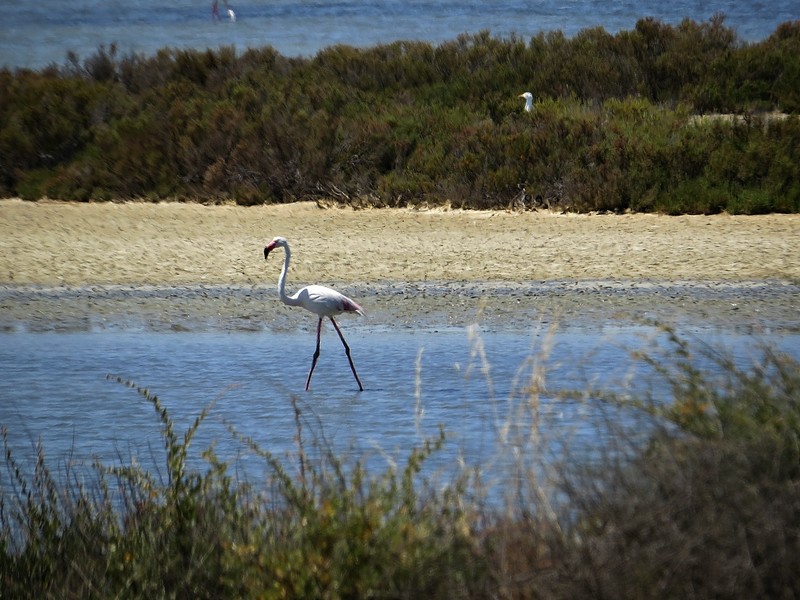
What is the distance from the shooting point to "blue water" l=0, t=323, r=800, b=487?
8.41 metres

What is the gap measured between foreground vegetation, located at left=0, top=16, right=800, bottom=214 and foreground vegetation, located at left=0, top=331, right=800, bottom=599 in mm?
13059

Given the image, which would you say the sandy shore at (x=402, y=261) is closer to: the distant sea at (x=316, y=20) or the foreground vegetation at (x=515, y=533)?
the foreground vegetation at (x=515, y=533)

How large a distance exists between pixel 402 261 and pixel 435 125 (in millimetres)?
5811

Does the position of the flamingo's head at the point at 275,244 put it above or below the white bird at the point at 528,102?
below

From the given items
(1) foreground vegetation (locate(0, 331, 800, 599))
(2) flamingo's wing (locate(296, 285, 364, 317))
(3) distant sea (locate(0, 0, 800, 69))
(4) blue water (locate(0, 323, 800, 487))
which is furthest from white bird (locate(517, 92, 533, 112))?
(3) distant sea (locate(0, 0, 800, 69))

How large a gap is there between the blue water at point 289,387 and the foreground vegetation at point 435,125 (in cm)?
609

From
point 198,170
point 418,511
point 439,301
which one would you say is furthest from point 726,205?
point 418,511

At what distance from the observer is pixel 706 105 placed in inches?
901

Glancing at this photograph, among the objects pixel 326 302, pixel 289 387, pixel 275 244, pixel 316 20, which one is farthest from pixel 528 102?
pixel 316 20

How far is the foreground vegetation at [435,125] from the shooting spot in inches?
717

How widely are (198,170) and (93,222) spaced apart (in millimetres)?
2858

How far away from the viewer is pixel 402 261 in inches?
612

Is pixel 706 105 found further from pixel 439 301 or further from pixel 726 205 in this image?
pixel 439 301

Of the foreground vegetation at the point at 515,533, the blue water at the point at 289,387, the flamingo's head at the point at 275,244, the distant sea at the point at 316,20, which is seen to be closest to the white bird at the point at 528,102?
the blue water at the point at 289,387
